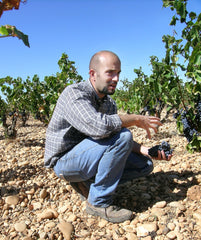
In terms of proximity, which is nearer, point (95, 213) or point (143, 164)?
point (95, 213)

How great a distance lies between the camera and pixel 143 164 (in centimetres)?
253

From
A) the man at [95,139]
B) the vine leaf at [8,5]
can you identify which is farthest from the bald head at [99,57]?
the vine leaf at [8,5]

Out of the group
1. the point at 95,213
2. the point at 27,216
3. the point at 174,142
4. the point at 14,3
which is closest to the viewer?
the point at 14,3

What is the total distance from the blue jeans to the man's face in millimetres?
456

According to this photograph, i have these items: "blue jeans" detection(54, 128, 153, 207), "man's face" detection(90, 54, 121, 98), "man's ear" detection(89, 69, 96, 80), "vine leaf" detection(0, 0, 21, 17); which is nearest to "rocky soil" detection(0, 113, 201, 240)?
"blue jeans" detection(54, 128, 153, 207)

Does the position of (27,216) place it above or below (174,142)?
below

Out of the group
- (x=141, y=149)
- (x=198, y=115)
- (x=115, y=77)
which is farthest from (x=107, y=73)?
(x=198, y=115)

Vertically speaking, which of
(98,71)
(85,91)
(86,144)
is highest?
(98,71)

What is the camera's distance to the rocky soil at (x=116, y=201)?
197cm

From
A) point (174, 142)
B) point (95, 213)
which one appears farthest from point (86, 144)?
point (174, 142)

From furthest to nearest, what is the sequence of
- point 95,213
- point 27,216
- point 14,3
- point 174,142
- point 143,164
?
point 174,142 → point 143,164 → point 27,216 → point 95,213 → point 14,3

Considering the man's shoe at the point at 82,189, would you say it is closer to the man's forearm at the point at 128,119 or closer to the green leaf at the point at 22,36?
the man's forearm at the point at 128,119

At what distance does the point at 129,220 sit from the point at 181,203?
1.92 ft

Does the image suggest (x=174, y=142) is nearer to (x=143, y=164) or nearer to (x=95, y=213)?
(x=143, y=164)
